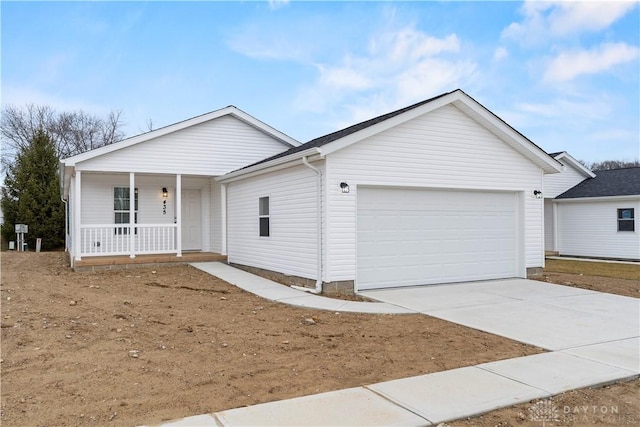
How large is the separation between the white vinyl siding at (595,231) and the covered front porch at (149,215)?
51.1 feet

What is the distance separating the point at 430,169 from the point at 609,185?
13392 mm

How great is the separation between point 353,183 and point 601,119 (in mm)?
14830

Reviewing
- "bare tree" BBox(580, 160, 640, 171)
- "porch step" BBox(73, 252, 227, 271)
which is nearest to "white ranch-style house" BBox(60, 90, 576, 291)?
"porch step" BBox(73, 252, 227, 271)

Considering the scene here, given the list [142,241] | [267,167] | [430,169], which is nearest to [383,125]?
[430,169]

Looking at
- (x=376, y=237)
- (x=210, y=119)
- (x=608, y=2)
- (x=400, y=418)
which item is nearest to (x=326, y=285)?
(x=376, y=237)

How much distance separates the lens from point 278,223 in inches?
422

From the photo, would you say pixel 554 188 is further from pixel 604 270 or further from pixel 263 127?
pixel 263 127

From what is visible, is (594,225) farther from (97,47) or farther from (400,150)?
(97,47)

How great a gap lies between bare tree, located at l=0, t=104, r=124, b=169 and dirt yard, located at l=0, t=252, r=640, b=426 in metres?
29.9

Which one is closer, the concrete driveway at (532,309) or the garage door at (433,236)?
the concrete driveway at (532,309)

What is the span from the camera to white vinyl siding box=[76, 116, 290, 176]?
12.7 meters

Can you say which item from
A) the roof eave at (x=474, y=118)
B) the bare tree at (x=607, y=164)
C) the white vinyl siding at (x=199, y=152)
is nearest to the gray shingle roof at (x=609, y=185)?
the roof eave at (x=474, y=118)

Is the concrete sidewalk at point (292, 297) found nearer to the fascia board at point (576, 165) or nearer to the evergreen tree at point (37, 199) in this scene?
the evergreen tree at point (37, 199)

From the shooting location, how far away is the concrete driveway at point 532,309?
19.7 feet
